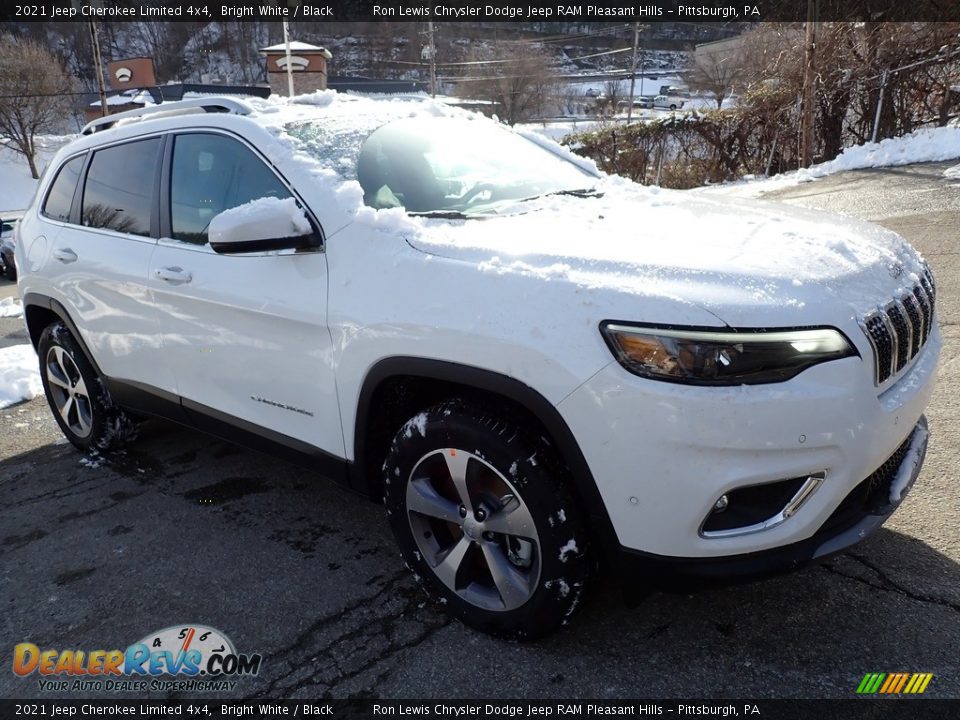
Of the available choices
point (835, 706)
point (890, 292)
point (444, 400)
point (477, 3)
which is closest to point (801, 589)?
point (835, 706)

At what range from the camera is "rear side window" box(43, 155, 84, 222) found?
4.04 metres

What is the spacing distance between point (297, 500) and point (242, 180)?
1573 mm

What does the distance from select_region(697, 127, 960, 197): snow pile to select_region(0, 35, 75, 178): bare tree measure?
49.6 meters

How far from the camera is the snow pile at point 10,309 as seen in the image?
31.1ft

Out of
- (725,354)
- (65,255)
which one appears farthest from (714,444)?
(65,255)

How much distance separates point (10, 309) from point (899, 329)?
11.0 metres

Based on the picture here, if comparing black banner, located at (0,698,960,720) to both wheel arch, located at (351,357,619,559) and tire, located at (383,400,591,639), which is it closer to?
tire, located at (383,400,591,639)

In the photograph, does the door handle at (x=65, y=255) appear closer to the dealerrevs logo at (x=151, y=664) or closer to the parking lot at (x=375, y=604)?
the parking lot at (x=375, y=604)

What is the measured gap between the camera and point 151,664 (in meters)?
2.45

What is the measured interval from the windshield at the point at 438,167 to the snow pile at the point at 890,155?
962 centimetres

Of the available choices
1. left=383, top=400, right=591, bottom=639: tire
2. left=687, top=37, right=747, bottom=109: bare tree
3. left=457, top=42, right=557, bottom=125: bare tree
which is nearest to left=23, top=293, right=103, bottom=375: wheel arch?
left=383, top=400, right=591, bottom=639: tire

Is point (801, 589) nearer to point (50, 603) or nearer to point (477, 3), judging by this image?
point (50, 603)

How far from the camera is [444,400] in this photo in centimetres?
236

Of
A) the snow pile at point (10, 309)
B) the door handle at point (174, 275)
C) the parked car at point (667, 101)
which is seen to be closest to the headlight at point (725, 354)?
the door handle at point (174, 275)
